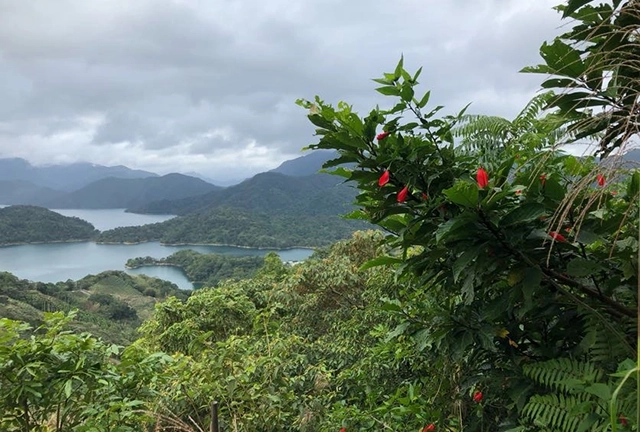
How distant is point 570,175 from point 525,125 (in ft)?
6.53

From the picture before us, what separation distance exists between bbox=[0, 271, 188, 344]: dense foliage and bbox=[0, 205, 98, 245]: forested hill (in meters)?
32.2

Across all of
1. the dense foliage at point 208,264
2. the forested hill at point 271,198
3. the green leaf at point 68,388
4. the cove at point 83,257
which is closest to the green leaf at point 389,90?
the green leaf at point 68,388

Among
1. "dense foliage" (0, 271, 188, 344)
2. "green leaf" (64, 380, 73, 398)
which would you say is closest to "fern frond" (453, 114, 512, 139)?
"green leaf" (64, 380, 73, 398)

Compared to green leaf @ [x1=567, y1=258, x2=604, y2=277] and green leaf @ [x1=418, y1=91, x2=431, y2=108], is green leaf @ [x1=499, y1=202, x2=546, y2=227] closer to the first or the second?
green leaf @ [x1=567, y1=258, x2=604, y2=277]

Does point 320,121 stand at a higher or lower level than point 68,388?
higher

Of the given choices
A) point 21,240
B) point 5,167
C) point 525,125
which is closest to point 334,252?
point 525,125

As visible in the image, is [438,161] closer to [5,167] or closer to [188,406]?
[188,406]

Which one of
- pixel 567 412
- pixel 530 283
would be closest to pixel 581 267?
pixel 530 283

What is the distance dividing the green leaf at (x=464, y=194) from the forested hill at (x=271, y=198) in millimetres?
65710

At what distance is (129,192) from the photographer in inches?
4742

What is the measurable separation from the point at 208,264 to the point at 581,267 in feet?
144

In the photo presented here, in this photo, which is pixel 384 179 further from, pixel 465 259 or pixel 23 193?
pixel 23 193

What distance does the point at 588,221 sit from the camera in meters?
1.07

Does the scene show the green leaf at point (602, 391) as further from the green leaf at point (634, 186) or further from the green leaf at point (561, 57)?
the green leaf at point (561, 57)
